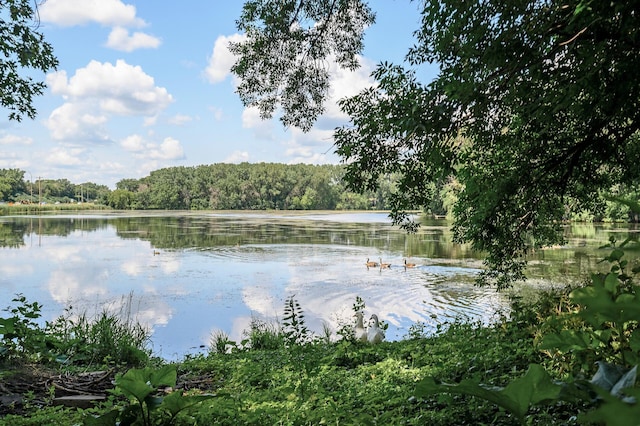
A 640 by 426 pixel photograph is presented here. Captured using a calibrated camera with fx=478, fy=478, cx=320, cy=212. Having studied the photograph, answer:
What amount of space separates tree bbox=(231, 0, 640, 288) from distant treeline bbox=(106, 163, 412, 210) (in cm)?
7063

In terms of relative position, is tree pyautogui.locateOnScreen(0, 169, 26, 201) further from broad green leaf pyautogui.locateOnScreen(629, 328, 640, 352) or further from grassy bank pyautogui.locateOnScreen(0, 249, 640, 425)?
broad green leaf pyautogui.locateOnScreen(629, 328, 640, 352)

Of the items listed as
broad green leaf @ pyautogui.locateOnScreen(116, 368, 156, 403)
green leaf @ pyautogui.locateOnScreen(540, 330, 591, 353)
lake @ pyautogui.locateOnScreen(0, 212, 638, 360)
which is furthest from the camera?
lake @ pyautogui.locateOnScreen(0, 212, 638, 360)

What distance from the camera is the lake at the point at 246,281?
10.9m

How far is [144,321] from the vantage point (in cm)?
1071

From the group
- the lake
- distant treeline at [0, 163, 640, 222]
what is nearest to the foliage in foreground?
the lake

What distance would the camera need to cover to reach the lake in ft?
35.8

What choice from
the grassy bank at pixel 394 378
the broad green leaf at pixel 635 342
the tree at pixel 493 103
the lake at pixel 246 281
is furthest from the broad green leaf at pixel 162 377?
the lake at pixel 246 281

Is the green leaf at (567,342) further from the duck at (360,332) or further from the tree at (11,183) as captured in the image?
the tree at (11,183)

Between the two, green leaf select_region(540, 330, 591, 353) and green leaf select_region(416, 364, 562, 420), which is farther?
green leaf select_region(540, 330, 591, 353)

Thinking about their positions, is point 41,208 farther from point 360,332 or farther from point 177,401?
point 177,401

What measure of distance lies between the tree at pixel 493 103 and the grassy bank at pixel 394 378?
4.74 feet

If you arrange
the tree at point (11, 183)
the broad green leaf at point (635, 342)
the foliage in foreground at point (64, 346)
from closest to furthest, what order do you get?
the broad green leaf at point (635, 342) → the foliage in foreground at point (64, 346) → the tree at point (11, 183)

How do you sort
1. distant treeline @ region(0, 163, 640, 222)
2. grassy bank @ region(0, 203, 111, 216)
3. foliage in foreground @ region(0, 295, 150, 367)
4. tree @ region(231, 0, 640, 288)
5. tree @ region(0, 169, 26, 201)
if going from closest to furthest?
tree @ region(231, 0, 640, 288), foliage in foreground @ region(0, 295, 150, 367), grassy bank @ region(0, 203, 111, 216), tree @ region(0, 169, 26, 201), distant treeline @ region(0, 163, 640, 222)

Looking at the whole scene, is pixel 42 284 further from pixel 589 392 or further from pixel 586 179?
pixel 589 392
